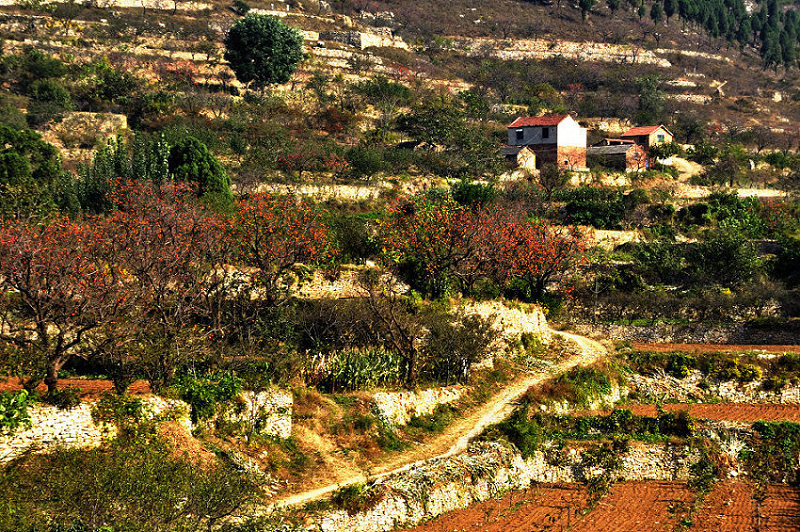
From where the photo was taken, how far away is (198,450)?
20.0 meters

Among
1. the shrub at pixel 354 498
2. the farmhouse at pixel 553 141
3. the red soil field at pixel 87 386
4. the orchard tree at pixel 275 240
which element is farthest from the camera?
the farmhouse at pixel 553 141

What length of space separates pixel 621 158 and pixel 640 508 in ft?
179

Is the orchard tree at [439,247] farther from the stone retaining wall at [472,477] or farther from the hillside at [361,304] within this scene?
the stone retaining wall at [472,477]

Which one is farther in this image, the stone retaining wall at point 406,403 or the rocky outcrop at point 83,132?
the rocky outcrop at point 83,132

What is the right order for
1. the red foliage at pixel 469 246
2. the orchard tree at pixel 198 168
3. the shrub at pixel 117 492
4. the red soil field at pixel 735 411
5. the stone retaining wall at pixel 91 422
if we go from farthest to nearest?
the orchard tree at pixel 198 168 < the red foliage at pixel 469 246 < the red soil field at pixel 735 411 < the stone retaining wall at pixel 91 422 < the shrub at pixel 117 492

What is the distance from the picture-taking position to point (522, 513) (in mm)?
21984

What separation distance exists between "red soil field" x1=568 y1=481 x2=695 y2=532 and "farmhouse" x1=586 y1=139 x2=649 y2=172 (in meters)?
51.4

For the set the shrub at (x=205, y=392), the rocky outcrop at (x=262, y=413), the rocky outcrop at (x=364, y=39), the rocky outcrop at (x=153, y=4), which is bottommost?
the rocky outcrop at (x=262, y=413)

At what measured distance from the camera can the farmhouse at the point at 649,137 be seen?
249 ft

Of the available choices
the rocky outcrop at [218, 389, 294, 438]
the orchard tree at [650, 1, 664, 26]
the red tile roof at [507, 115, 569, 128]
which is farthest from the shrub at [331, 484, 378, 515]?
the orchard tree at [650, 1, 664, 26]

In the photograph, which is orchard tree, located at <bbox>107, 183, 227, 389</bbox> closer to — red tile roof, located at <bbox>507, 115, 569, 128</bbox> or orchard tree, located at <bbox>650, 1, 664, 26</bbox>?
red tile roof, located at <bbox>507, 115, 569, 128</bbox>

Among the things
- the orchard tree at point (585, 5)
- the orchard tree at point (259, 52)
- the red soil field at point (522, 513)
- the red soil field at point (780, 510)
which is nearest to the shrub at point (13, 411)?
the red soil field at point (522, 513)

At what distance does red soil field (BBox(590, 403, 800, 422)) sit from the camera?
30.5 m

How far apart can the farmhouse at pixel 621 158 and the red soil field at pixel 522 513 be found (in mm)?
53358
